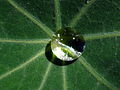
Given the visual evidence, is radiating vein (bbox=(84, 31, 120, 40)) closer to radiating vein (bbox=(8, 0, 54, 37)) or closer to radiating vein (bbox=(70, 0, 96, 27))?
radiating vein (bbox=(70, 0, 96, 27))

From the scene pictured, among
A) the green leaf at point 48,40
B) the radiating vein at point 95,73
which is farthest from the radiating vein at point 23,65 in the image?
the radiating vein at point 95,73

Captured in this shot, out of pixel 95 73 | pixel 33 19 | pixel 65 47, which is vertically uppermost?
pixel 33 19

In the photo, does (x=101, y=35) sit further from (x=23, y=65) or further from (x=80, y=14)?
(x=23, y=65)

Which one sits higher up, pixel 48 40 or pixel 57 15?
pixel 57 15

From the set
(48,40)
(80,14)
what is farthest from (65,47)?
(80,14)

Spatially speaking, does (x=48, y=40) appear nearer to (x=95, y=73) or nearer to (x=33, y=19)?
(x=33, y=19)

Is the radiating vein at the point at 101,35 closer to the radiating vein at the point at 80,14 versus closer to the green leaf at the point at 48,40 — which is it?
the green leaf at the point at 48,40

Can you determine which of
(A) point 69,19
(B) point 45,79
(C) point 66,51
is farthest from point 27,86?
(A) point 69,19

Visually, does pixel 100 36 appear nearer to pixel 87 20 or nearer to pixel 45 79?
pixel 87 20
